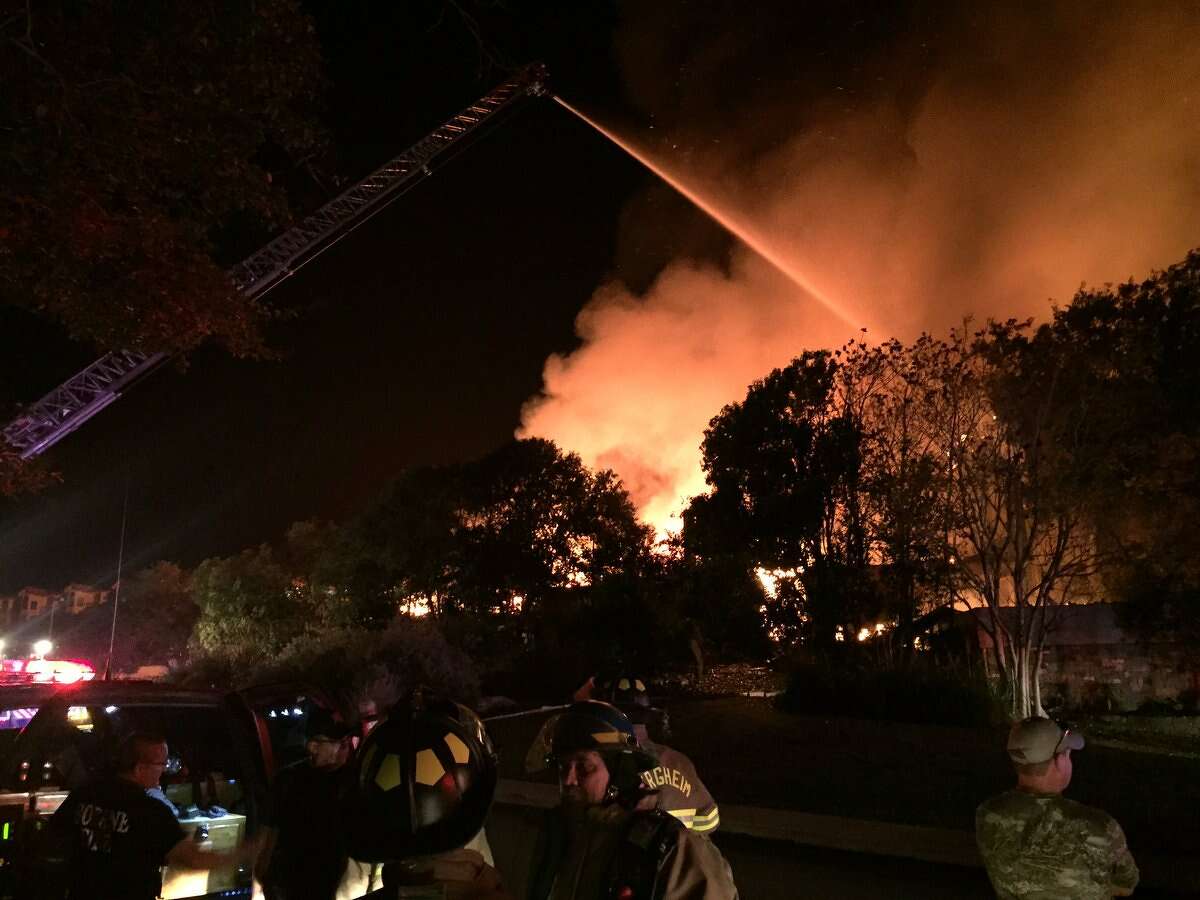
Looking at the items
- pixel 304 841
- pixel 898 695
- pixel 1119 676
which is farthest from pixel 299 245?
pixel 304 841

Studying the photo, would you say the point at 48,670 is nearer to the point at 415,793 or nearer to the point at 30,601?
the point at 415,793

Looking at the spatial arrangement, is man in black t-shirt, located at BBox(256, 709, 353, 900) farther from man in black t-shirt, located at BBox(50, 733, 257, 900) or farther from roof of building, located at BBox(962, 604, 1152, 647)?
roof of building, located at BBox(962, 604, 1152, 647)

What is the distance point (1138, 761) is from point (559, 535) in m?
24.5

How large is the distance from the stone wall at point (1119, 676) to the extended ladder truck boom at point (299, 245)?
24416mm

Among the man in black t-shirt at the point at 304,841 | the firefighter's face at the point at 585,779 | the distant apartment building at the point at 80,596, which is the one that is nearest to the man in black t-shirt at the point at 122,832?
the man in black t-shirt at the point at 304,841

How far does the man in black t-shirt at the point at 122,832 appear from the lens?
323 cm

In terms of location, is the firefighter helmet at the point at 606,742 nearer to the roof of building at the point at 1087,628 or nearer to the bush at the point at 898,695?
the bush at the point at 898,695

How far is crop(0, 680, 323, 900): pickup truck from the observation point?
3.97 meters

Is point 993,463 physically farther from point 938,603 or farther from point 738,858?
point 738,858

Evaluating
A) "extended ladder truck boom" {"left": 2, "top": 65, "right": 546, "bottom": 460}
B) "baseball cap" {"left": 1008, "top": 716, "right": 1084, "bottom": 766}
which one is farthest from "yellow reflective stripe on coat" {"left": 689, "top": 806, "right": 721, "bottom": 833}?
"extended ladder truck boom" {"left": 2, "top": 65, "right": 546, "bottom": 460}

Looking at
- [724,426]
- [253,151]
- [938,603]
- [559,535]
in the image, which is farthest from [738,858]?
[559,535]

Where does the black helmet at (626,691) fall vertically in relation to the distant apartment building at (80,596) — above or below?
below

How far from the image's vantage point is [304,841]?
354 cm

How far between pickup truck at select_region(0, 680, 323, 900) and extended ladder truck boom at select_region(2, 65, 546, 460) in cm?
1944
